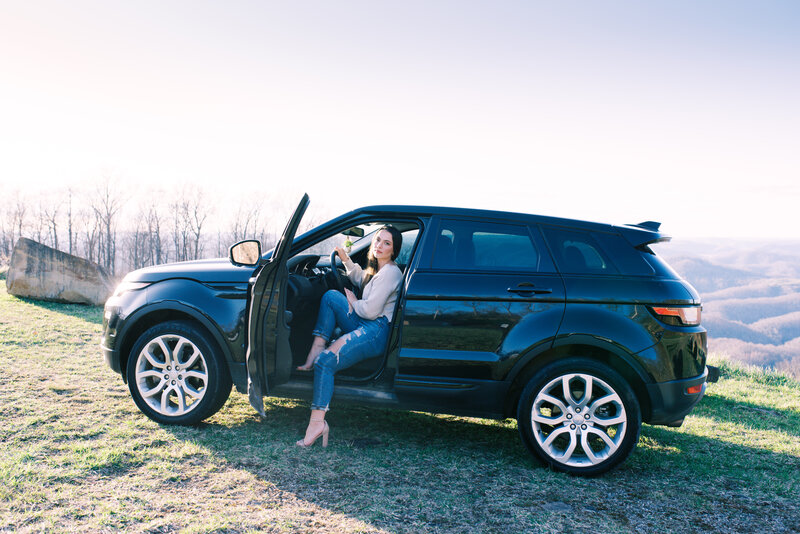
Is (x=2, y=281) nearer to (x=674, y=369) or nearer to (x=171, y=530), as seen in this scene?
(x=171, y=530)

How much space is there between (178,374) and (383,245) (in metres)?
1.91

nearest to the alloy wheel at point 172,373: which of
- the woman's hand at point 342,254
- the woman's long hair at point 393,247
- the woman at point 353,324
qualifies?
the woman at point 353,324

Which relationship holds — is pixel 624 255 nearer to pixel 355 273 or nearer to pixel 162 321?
pixel 355 273

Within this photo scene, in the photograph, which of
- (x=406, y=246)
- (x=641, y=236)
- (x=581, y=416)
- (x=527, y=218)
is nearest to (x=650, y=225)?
(x=641, y=236)

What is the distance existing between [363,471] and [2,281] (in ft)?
48.2

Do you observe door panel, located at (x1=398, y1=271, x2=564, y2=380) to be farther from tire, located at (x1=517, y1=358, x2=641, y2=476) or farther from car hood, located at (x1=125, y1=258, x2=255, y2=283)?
car hood, located at (x1=125, y1=258, x2=255, y2=283)

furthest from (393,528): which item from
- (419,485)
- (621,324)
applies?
(621,324)

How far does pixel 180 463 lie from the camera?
3.87 metres

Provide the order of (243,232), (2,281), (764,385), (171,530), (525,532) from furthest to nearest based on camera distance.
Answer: (243,232)
(2,281)
(764,385)
(525,532)
(171,530)

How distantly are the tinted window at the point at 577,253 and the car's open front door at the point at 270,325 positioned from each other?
182 cm

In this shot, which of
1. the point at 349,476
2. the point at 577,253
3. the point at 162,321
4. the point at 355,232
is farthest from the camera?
the point at 355,232

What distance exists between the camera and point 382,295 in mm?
4348

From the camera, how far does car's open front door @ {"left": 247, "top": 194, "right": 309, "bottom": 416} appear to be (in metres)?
4.07

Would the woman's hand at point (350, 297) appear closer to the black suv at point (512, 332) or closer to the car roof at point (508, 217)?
the black suv at point (512, 332)
